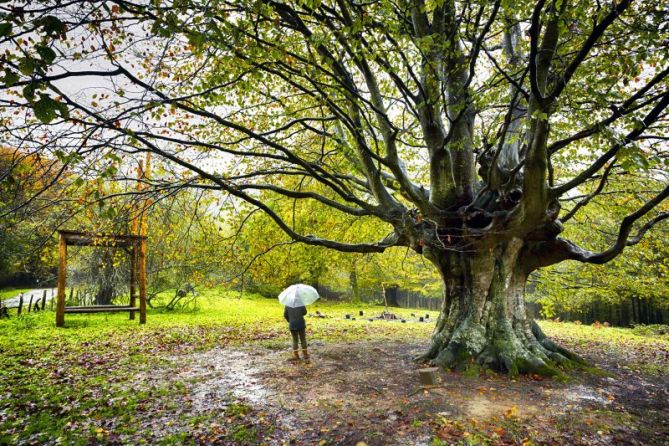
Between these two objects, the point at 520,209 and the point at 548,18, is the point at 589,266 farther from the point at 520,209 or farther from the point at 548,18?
the point at 548,18

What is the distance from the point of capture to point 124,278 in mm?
17188

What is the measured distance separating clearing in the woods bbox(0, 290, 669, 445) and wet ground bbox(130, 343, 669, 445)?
24mm

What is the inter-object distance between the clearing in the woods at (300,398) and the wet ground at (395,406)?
0.02m

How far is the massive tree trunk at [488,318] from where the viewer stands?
707 cm

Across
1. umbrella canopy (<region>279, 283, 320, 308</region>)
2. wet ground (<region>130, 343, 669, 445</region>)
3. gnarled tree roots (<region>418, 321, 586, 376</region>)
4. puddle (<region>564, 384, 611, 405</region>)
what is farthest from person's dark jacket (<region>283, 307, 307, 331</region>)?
puddle (<region>564, 384, 611, 405</region>)

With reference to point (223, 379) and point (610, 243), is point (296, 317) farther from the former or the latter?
point (610, 243)

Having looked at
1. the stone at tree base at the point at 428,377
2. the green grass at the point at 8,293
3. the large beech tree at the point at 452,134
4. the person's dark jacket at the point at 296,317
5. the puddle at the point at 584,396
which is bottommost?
the puddle at the point at 584,396

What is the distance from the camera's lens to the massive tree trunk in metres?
7.07

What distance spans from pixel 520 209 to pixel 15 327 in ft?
48.1

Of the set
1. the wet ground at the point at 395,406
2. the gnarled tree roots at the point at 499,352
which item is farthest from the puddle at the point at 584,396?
the gnarled tree roots at the point at 499,352

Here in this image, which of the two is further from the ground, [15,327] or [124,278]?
[124,278]

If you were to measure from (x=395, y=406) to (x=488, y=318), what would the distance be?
3234 mm

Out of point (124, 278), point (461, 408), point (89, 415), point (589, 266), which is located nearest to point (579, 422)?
point (461, 408)

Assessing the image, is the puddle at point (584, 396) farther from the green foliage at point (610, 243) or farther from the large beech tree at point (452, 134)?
the green foliage at point (610, 243)
